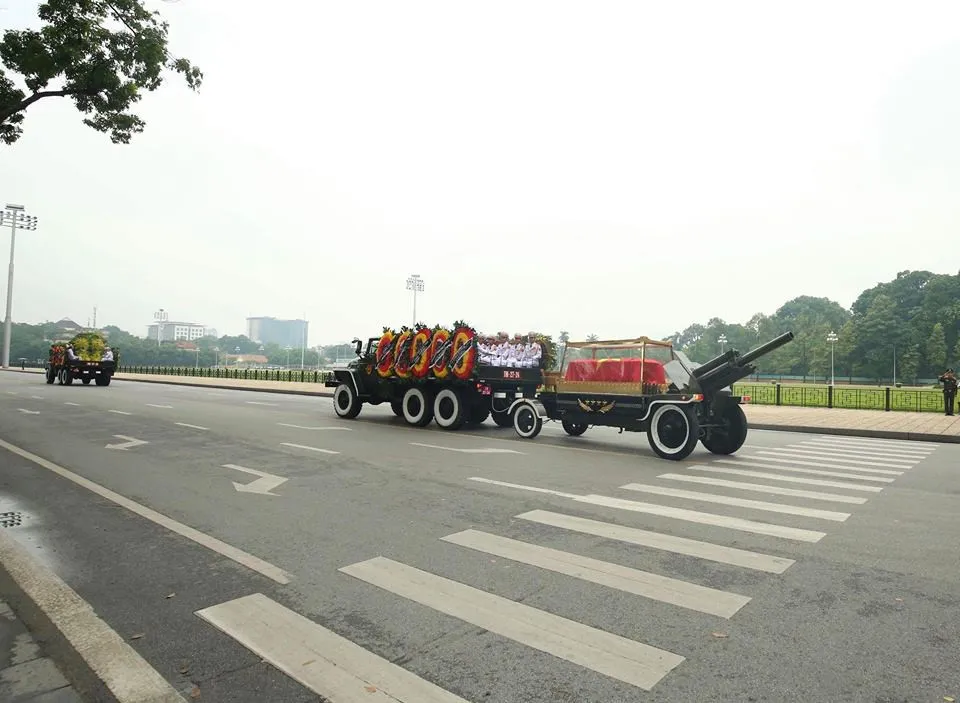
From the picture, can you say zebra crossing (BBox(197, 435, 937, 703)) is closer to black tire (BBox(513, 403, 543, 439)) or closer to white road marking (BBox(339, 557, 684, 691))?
white road marking (BBox(339, 557, 684, 691))

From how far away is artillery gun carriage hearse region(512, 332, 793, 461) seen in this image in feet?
35.7

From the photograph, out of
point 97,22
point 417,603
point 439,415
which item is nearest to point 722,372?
point 439,415

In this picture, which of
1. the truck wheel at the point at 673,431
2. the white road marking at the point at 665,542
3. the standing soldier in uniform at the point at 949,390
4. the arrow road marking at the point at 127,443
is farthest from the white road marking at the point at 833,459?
the standing soldier in uniform at the point at 949,390

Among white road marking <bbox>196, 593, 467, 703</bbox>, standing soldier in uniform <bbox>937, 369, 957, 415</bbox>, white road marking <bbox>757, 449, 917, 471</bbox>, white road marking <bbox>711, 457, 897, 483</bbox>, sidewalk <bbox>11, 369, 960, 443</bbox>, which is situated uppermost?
standing soldier in uniform <bbox>937, 369, 957, 415</bbox>

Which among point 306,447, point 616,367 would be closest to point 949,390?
point 616,367

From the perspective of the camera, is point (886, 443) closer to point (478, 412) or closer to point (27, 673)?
point (478, 412)

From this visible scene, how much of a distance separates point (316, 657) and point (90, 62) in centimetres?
1411

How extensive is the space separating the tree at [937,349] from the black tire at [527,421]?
8449 cm

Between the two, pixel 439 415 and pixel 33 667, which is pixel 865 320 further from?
pixel 33 667

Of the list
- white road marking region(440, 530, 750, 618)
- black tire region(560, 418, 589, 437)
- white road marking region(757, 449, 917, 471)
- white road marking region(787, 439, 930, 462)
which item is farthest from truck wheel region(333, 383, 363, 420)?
white road marking region(440, 530, 750, 618)

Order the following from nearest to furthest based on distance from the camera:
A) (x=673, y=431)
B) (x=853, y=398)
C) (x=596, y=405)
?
(x=673, y=431) < (x=596, y=405) < (x=853, y=398)

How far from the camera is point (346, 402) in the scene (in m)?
17.8

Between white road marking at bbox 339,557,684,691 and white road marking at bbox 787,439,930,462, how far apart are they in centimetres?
1062

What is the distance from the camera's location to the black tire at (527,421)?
13234mm
